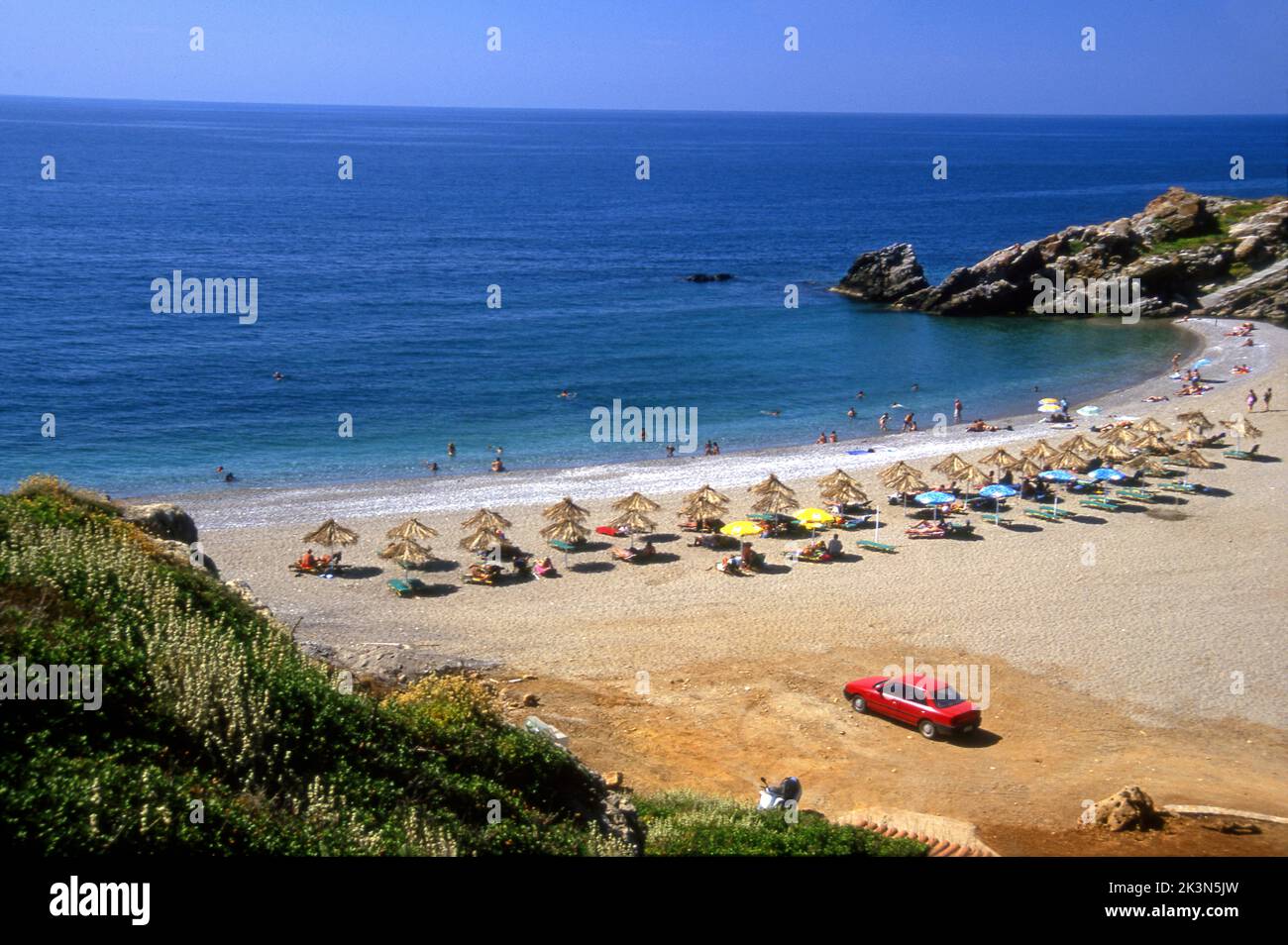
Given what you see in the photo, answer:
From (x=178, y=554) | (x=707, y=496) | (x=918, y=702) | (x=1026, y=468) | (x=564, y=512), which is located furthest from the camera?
(x=1026, y=468)

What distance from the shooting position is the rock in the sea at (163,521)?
21.1 metres

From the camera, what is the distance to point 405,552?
26625 millimetres

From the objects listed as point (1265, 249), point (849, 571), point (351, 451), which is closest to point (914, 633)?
point (849, 571)

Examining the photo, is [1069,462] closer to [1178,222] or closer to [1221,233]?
[1178,222]

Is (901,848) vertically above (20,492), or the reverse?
(20,492)

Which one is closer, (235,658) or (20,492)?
(235,658)

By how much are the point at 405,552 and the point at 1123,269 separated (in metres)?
58.7

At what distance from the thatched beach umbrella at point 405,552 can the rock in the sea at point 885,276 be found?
178 feet

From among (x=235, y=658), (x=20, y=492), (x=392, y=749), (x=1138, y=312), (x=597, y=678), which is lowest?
(x=597, y=678)

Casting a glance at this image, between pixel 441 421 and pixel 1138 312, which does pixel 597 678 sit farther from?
pixel 1138 312

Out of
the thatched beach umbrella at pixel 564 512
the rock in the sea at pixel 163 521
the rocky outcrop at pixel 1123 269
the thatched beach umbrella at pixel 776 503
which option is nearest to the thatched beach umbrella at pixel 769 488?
the thatched beach umbrella at pixel 776 503

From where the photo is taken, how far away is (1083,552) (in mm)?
27766

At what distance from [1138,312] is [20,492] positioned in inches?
2588

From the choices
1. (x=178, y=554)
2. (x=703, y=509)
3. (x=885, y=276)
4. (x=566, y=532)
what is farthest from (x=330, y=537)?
(x=885, y=276)
